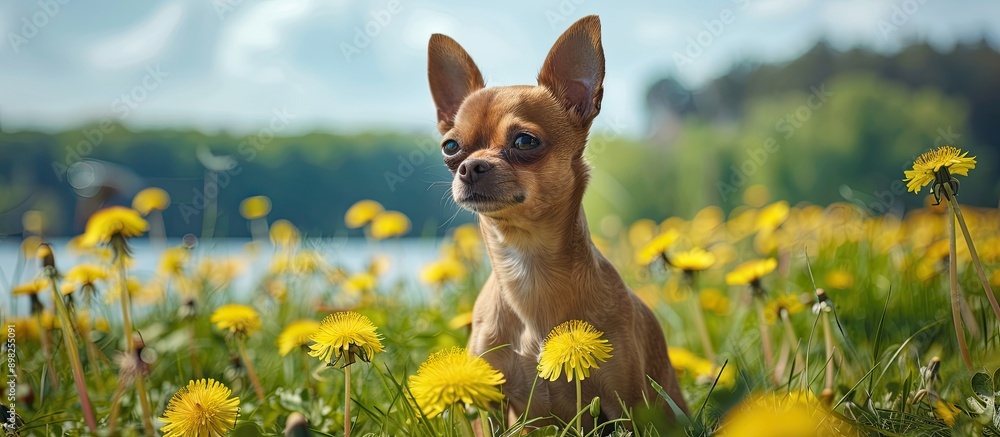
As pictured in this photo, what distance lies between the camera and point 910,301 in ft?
7.82

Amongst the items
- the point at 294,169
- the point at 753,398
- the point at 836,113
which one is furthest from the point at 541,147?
the point at 294,169

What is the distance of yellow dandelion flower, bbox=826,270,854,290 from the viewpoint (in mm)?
2521

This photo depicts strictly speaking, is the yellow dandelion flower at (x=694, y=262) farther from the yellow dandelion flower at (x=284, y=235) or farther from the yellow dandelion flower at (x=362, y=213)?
the yellow dandelion flower at (x=284, y=235)

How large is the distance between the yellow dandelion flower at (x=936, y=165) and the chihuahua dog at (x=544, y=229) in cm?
61

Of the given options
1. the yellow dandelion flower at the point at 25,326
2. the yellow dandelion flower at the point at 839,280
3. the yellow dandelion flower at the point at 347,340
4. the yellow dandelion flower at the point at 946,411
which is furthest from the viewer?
the yellow dandelion flower at the point at 839,280

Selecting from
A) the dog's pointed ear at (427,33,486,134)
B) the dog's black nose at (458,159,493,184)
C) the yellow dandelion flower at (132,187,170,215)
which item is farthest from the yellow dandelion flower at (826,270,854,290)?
the yellow dandelion flower at (132,187,170,215)

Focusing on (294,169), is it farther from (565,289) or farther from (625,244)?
(565,289)

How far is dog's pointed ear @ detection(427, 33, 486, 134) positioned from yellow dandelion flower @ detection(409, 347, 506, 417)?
78cm

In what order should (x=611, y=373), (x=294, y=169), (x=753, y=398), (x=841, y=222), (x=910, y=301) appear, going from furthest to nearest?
(x=294, y=169)
(x=841, y=222)
(x=910, y=301)
(x=611, y=373)
(x=753, y=398)

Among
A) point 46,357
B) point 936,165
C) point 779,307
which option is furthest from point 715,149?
point 46,357

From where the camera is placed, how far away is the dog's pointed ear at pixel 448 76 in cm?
175

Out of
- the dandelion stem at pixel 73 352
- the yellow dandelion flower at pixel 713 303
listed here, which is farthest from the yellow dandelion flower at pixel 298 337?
the yellow dandelion flower at pixel 713 303

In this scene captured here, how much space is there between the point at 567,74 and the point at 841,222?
2.10 meters

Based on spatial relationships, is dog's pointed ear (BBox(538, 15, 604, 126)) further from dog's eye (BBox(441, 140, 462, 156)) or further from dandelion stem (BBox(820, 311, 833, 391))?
dandelion stem (BBox(820, 311, 833, 391))
